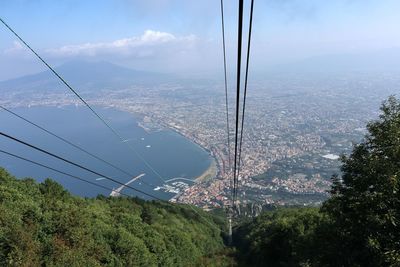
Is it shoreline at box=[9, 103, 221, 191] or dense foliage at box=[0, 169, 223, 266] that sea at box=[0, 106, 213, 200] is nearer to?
shoreline at box=[9, 103, 221, 191]

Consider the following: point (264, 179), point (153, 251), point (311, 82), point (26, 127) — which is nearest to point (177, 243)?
point (153, 251)

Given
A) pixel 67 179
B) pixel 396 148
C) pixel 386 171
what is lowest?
pixel 67 179

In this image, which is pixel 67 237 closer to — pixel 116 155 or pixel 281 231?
pixel 281 231

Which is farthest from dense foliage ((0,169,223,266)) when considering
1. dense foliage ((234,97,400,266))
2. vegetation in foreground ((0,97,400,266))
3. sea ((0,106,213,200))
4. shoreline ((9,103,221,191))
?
shoreline ((9,103,221,191))

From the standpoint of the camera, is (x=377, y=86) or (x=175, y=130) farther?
(x=377, y=86)

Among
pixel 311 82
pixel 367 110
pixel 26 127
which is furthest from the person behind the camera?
pixel 311 82

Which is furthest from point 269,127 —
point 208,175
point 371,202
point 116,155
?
point 371,202

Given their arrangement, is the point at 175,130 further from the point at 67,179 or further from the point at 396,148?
the point at 396,148
